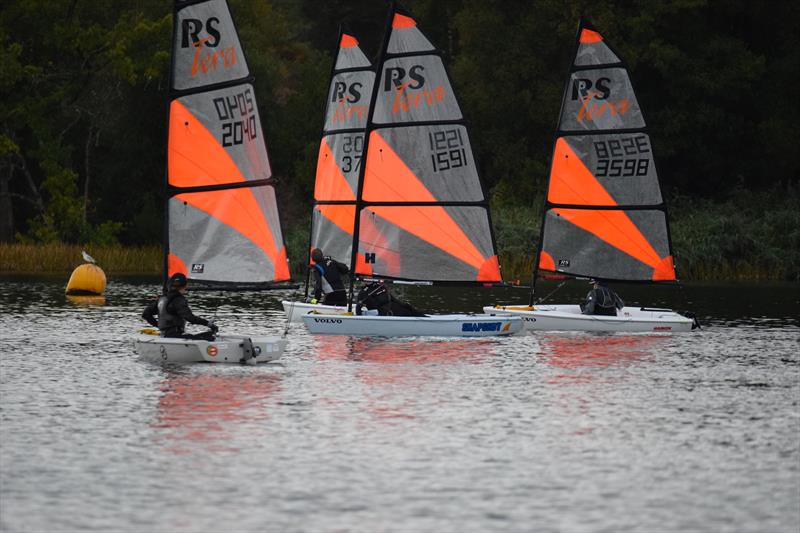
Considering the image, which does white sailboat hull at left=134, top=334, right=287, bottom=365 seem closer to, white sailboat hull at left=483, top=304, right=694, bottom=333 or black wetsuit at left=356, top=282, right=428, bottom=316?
black wetsuit at left=356, top=282, right=428, bottom=316

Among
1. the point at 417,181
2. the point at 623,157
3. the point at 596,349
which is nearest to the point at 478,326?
the point at 596,349

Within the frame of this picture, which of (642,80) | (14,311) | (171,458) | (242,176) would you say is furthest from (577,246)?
(642,80)

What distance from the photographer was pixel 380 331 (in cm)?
3309

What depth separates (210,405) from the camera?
2205 cm

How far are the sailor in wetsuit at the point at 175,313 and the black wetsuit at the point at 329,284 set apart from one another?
9.68m

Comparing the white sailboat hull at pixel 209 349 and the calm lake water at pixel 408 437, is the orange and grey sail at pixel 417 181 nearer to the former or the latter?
the calm lake water at pixel 408 437

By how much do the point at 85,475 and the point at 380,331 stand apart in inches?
660

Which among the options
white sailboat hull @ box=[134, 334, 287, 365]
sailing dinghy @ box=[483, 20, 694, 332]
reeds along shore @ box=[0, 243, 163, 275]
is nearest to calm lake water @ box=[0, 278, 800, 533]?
white sailboat hull @ box=[134, 334, 287, 365]

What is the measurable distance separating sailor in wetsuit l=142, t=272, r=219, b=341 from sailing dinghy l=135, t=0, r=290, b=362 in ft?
4.40

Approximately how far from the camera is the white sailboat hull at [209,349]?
27.0 meters

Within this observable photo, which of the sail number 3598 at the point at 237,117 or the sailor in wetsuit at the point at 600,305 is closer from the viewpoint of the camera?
the sail number 3598 at the point at 237,117

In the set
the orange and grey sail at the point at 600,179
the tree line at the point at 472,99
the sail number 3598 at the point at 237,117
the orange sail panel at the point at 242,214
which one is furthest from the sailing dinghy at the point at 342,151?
the tree line at the point at 472,99

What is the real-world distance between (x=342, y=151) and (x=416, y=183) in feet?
29.5

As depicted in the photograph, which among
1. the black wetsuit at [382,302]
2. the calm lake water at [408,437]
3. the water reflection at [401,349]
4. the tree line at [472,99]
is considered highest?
the tree line at [472,99]
